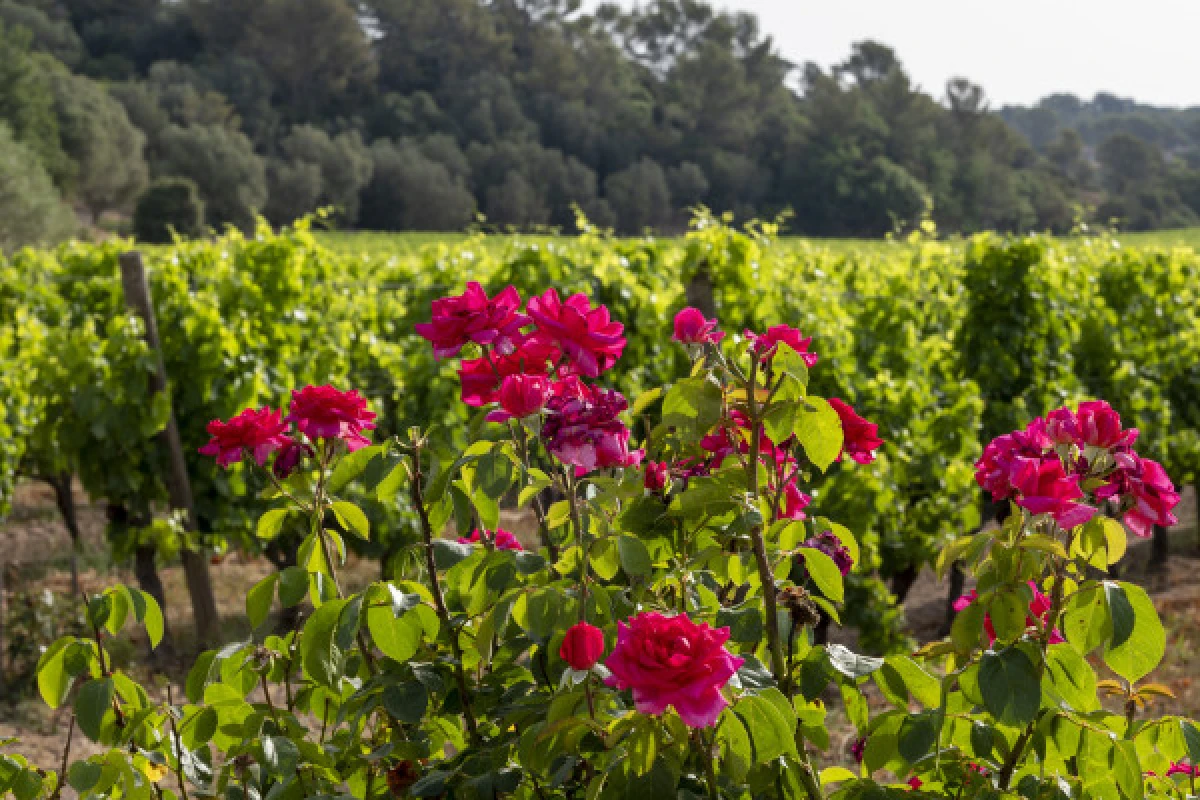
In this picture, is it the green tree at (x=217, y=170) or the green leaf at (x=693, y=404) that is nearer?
the green leaf at (x=693, y=404)

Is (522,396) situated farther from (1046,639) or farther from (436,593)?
(1046,639)

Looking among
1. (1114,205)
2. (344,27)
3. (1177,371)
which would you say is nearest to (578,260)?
(1177,371)

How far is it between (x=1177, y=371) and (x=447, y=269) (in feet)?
15.7

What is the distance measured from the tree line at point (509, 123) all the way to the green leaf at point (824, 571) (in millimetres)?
42637

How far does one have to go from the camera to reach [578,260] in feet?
21.5

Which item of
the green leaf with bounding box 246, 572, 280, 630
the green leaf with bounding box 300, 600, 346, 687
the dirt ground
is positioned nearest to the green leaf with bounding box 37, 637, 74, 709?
the green leaf with bounding box 246, 572, 280, 630

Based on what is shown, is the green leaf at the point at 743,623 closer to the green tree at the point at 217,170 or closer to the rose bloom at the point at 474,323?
the rose bloom at the point at 474,323

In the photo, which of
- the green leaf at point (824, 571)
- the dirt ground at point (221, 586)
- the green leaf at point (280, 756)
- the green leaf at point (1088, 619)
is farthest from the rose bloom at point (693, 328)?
the dirt ground at point (221, 586)

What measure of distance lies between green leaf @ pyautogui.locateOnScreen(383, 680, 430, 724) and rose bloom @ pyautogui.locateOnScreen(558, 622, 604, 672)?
0.97 feet

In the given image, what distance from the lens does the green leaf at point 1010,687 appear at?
1.22m

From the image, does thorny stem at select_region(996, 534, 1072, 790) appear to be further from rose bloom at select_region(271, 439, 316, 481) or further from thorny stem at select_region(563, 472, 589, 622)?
rose bloom at select_region(271, 439, 316, 481)

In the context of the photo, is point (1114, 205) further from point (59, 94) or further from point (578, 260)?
point (578, 260)

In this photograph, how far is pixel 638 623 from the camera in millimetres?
1077

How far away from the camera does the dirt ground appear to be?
504 cm
